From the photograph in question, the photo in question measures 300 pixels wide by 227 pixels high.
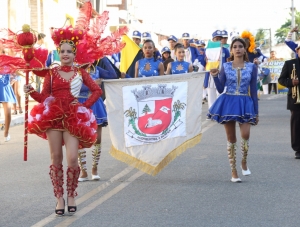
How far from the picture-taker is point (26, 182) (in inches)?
424

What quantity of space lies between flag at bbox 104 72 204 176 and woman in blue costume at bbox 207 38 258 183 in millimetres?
632

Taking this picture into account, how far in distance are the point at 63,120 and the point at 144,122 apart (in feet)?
8.65

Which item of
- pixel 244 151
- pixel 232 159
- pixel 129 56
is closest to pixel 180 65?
pixel 129 56

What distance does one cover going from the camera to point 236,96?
10.7 metres

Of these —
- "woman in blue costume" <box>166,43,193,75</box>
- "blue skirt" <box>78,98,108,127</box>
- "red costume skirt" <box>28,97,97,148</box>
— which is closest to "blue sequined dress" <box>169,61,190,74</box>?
"woman in blue costume" <box>166,43,193,75</box>

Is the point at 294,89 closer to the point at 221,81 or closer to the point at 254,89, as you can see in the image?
the point at 254,89

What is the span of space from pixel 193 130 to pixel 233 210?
108 inches

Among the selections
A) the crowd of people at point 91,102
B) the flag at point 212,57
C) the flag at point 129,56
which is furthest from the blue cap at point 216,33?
the flag at point 129,56

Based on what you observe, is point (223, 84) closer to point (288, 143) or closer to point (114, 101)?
point (114, 101)

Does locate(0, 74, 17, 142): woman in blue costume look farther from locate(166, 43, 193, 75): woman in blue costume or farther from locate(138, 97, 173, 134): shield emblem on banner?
locate(138, 97, 173, 134): shield emblem on banner

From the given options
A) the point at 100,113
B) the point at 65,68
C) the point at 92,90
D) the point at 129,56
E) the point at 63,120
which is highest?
the point at 129,56

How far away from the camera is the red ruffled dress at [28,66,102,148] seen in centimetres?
839

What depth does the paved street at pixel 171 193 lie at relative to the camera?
811cm

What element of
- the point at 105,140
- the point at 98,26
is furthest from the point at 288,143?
the point at 98,26
